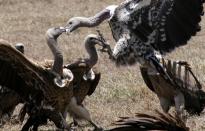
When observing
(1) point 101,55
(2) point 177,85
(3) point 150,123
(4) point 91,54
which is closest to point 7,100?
(4) point 91,54

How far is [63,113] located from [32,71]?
57 cm

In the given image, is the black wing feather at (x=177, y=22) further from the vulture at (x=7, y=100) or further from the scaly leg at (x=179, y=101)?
the vulture at (x=7, y=100)

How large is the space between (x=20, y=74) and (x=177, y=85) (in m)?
1.59

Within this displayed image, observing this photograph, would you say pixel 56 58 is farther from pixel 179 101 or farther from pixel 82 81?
pixel 179 101

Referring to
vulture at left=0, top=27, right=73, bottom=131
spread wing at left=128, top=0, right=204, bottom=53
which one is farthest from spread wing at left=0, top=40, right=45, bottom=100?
spread wing at left=128, top=0, right=204, bottom=53

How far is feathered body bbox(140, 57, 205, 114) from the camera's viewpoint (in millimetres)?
6921

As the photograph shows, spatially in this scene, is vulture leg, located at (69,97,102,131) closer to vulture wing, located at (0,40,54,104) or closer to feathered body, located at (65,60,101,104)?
feathered body, located at (65,60,101,104)

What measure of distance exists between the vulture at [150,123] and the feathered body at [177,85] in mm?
3082

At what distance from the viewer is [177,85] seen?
7.02 meters

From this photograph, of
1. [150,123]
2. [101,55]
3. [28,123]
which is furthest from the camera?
[101,55]

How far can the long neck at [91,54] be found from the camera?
7438 mm

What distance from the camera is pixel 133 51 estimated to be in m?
6.51

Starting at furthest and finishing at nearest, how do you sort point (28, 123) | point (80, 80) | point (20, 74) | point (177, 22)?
point (80, 80)
point (28, 123)
point (20, 74)
point (177, 22)

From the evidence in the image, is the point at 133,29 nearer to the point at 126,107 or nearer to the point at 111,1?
the point at 126,107
